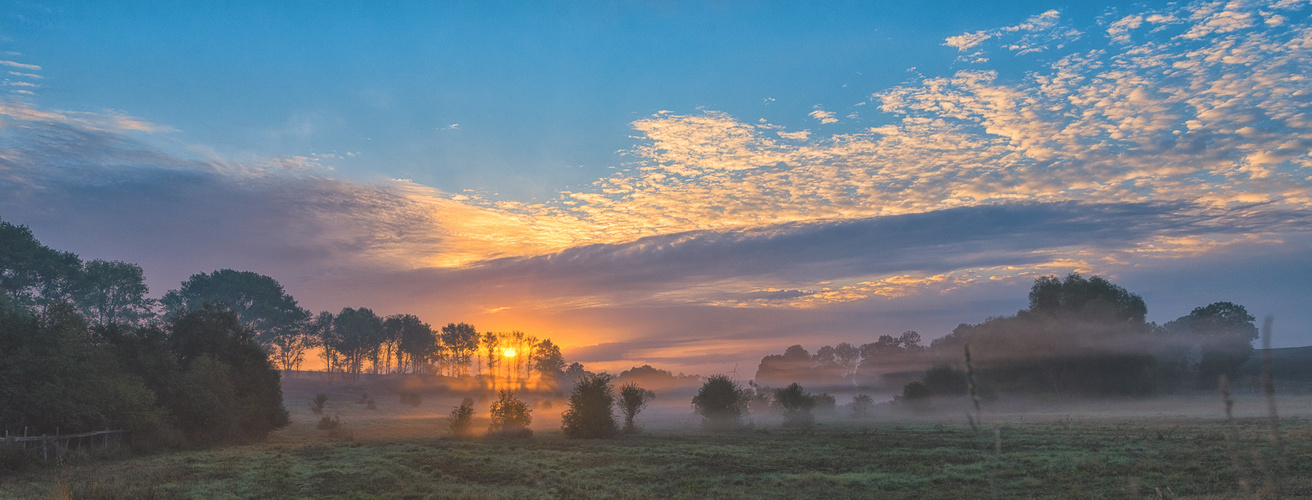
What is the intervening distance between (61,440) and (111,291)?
70.5m

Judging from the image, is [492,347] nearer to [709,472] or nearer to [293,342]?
[293,342]

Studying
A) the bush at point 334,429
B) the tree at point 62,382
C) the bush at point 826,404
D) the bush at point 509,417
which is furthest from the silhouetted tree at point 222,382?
the bush at point 826,404

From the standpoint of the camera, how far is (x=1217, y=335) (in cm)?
10538

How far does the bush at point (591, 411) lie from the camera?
59.4 m

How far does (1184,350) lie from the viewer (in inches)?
4259

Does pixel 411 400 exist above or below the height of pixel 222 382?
below

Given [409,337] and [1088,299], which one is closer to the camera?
[1088,299]

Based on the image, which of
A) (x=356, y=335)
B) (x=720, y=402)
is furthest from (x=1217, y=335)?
(x=356, y=335)

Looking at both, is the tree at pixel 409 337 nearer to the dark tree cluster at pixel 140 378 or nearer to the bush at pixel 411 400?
the bush at pixel 411 400

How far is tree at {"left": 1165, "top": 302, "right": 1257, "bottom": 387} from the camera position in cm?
9919

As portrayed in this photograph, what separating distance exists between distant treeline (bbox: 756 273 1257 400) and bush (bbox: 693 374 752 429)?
3356cm

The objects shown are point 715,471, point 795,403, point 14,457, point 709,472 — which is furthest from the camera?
point 795,403

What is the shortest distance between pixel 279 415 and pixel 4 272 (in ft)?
159

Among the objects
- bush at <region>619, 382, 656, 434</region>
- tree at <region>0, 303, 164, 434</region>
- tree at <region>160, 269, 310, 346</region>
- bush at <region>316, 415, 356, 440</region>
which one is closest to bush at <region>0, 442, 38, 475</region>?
tree at <region>0, 303, 164, 434</region>
